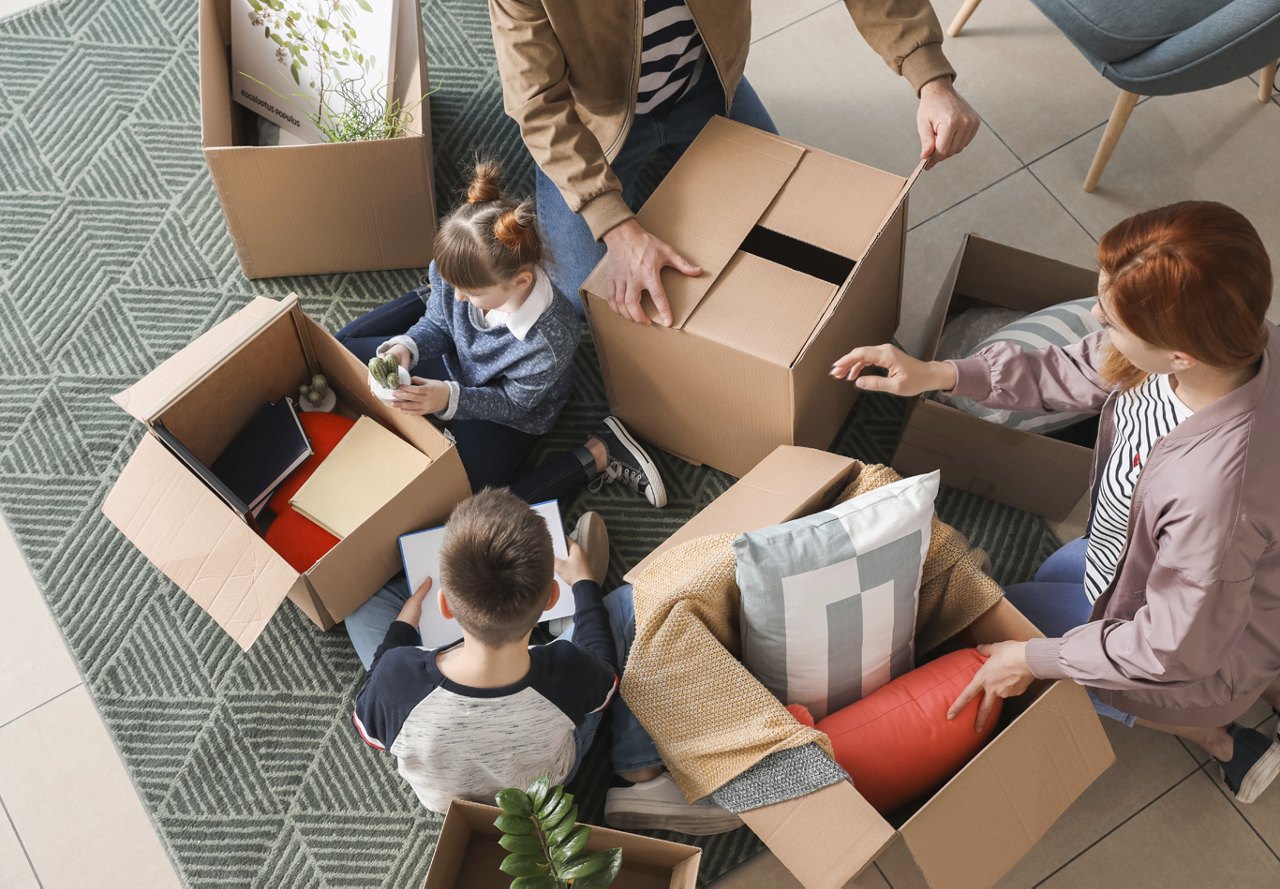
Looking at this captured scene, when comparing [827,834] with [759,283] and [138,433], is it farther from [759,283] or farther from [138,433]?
[138,433]

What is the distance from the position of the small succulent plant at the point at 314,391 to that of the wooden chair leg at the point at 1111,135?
156 centimetres

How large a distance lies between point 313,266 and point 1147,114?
1.81 meters

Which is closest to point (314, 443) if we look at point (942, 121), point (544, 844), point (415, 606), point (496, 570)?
point (415, 606)

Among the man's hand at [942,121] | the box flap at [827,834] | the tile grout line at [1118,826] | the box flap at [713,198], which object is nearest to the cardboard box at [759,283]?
the box flap at [713,198]

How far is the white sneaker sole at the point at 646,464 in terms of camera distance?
186cm

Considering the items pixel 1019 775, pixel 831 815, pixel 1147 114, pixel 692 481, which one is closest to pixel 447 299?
pixel 692 481

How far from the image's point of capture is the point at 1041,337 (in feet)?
5.50

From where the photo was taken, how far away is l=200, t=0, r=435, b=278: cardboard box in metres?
1.79

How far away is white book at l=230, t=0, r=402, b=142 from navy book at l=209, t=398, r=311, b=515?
61 centimetres

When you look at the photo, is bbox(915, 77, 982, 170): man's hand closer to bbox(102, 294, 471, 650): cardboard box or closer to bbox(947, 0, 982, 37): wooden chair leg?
bbox(947, 0, 982, 37): wooden chair leg

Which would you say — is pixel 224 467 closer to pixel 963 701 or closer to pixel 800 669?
pixel 800 669

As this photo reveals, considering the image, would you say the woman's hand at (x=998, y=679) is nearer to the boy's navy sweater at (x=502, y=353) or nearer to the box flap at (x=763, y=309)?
the box flap at (x=763, y=309)

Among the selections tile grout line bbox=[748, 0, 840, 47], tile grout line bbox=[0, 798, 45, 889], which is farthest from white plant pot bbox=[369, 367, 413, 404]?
tile grout line bbox=[748, 0, 840, 47]

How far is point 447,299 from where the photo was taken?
173 centimetres
